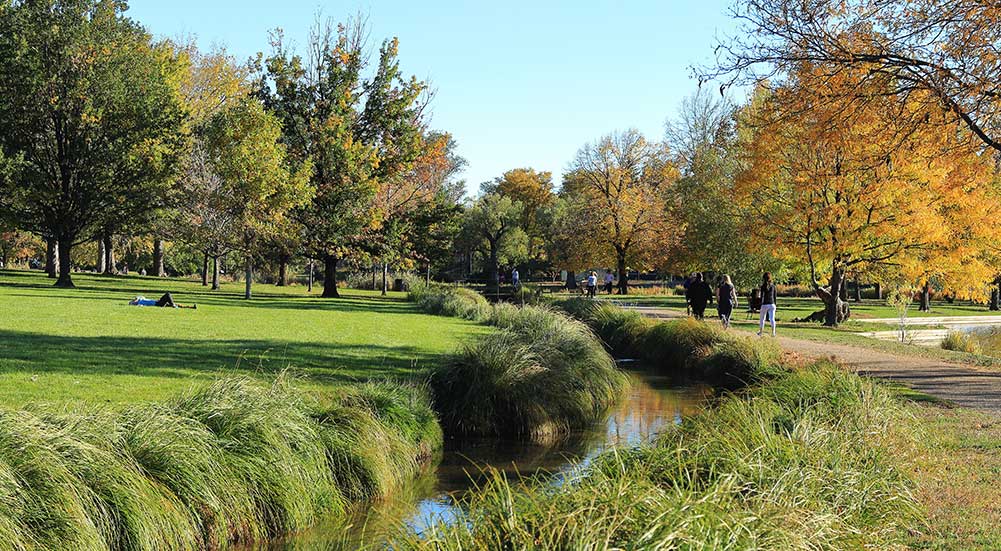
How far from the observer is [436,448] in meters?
10.9

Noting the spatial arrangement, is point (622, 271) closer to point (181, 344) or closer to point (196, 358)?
point (181, 344)

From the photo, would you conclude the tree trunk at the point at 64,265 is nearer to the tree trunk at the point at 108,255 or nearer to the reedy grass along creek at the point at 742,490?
the tree trunk at the point at 108,255

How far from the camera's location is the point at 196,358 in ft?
46.1

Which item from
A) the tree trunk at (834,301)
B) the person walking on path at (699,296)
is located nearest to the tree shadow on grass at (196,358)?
the person walking on path at (699,296)

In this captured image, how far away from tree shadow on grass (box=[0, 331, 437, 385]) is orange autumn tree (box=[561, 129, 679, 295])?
3598 centimetres

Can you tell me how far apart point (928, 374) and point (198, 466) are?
501 inches

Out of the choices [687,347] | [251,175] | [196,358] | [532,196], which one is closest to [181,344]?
[196,358]

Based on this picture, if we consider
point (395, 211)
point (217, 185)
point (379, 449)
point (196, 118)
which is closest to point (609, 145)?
point (395, 211)

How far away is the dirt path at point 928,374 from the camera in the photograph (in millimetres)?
12536

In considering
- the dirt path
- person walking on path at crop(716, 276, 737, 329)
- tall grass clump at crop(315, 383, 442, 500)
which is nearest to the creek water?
tall grass clump at crop(315, 383, 442, 500)

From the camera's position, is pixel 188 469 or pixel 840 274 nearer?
pixel 188 469

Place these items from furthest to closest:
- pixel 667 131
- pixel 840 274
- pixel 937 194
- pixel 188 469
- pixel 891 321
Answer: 1. pixel 667 131
2. pixel 891 321
3. pixel 840 274
4. pixel 937 194
5. pixel 188 469

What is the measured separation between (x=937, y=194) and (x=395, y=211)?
2328cm

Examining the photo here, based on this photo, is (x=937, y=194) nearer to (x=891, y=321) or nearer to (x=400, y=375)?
(x=891, y=321)
